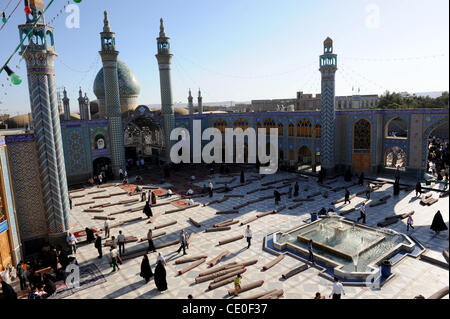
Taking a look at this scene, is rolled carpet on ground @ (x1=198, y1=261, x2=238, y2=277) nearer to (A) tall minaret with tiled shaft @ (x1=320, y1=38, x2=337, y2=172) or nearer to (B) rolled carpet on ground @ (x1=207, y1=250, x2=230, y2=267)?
(B) rolled carpet on ground @ (x1=207, y1=250, x2=230, y2=267)

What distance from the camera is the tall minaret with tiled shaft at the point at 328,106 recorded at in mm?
22719

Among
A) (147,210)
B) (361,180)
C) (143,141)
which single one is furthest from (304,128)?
(143,141)

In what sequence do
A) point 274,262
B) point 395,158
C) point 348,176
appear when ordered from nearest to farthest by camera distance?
point 274,262 → point 348,176 → point 395,158

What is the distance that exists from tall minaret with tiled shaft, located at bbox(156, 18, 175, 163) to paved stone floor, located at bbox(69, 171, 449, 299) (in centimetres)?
974

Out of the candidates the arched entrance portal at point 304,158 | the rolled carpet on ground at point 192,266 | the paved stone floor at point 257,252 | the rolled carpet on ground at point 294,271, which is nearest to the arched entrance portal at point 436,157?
→ the paved stone floor at point 257,252

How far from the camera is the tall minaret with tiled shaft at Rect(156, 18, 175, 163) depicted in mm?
26594

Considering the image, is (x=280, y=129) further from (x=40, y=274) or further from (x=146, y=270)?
(x=40, y=274)

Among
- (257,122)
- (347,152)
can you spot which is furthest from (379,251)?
(257,122)

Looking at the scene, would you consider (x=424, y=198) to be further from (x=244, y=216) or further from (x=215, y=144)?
(x=215, y=144)

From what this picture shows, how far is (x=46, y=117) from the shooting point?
11.9 metres

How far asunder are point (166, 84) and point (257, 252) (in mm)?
19229

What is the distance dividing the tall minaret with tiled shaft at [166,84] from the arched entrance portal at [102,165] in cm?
494

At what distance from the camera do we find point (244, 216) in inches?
611

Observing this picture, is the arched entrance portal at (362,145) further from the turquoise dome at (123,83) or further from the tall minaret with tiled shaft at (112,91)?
the turquoise dome at (123,83)
